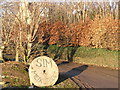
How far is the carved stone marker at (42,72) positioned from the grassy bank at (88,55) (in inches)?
323

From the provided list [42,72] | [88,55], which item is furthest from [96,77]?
[88,55]

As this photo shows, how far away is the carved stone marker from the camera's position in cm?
765

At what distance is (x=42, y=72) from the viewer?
7.89 metres

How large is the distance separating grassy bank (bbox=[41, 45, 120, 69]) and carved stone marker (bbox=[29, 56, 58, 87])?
821 centimetres

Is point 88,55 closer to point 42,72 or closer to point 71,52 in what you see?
point 71,52

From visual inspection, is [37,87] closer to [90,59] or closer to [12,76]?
[12,76]

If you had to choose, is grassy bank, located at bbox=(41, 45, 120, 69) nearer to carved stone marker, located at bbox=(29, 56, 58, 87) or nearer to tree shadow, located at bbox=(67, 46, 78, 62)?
tree shadow, located at bbox=(67, 46, 78, 62)

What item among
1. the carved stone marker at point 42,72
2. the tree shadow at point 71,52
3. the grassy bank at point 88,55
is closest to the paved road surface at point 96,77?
the grassy bank at point 88,55

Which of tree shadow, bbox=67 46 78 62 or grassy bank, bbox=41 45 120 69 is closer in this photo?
grassy bank, bbox=41 45 120 69

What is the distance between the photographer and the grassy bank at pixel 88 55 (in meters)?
15.1

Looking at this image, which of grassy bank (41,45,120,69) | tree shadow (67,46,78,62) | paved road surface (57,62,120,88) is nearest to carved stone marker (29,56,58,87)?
paved road surface (57,62,120,88)

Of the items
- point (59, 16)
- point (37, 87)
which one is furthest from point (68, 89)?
point (59, 16)

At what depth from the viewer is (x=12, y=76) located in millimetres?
8469

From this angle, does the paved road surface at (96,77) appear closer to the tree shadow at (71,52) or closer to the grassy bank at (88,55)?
the grassy bank at (88,55)
